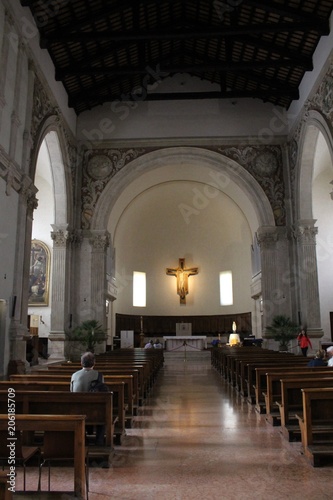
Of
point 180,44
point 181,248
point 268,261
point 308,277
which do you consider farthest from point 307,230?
point 181,248

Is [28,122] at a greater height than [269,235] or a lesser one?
greater

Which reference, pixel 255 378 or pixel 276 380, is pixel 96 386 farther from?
pixel 255 378

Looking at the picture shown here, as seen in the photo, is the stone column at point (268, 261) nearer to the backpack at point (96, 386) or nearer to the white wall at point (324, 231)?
the white wall at point (324, 231)

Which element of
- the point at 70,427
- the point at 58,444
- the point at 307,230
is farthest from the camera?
the point at 307,230

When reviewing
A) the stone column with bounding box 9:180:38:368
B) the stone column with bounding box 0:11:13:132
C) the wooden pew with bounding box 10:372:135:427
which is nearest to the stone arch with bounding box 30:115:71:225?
the stone column with bounding box 9:180:38:368

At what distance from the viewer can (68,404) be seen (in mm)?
5242

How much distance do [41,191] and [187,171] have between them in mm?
7163

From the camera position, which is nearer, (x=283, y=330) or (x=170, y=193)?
(x=283, y=330)

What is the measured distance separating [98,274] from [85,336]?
274 centimetres

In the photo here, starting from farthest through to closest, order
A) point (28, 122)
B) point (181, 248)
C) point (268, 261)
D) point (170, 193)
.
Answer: point (181, 248) → point (170, 193) → point (268, 261) → point (28, 122)

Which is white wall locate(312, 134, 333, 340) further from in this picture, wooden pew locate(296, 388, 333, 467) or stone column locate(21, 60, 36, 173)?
wooden pew locate(296, 388, 333, 467)

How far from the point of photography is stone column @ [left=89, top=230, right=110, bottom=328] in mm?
19773

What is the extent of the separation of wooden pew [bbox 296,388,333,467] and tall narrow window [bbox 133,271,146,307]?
2108 cm

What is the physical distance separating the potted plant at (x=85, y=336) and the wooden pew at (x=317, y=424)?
13.5 meters
